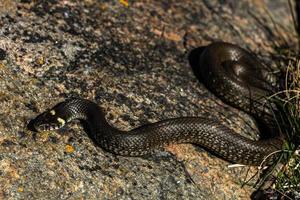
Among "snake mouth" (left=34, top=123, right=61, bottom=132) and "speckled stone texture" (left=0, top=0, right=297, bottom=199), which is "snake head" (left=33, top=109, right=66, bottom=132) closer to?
"snake mouth" (left=34, top=123, right=61, bottom=132)

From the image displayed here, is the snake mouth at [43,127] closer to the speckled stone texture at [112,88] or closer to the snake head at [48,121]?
the snake head at [48,121]

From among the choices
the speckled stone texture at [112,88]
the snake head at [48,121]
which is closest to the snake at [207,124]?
the snake head at [48,121]

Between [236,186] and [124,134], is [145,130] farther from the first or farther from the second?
[236,186]

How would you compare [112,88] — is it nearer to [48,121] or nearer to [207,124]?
[48,121]

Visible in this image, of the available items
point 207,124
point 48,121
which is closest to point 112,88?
point 48,121

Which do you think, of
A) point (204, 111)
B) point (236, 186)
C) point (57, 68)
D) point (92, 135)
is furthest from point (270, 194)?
point (57, 68)
